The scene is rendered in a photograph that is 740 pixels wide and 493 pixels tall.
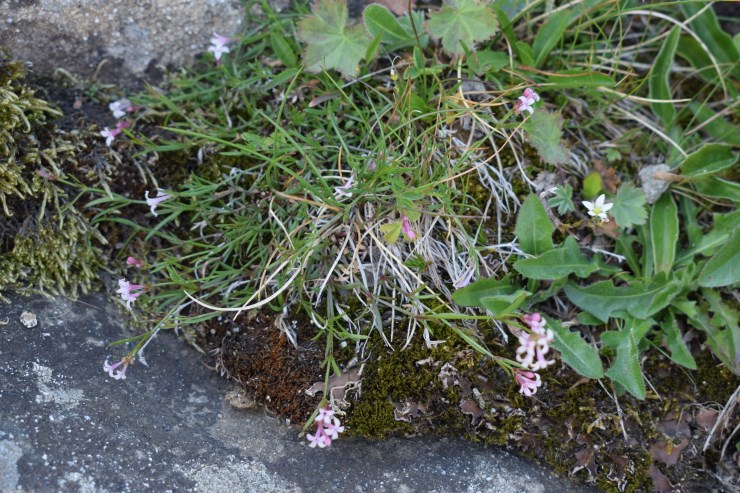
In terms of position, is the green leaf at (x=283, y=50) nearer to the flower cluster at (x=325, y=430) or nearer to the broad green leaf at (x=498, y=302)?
the broad green leaf at (x=498, y=302)

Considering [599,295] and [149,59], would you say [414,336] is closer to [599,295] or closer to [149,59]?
[599,295]

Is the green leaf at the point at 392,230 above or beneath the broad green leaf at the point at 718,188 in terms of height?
above

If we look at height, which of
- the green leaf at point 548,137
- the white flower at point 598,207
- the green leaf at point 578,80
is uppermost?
the green leaf at point 578,80

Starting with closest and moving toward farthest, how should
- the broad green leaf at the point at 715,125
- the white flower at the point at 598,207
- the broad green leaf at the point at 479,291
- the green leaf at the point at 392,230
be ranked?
1. the green leaf at the point at 392,230
2. the broad green leaf at the point at 479,291
3. the white flower at the point at 598,207
4. the broad green leaf at the point at 715,125

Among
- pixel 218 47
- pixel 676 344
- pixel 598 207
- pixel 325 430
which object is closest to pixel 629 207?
pixel 598 207

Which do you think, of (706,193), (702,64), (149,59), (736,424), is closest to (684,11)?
(702,64)

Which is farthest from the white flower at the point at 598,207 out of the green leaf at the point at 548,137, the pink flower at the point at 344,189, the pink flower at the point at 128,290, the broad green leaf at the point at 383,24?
the pink flower at the point at 128,290
